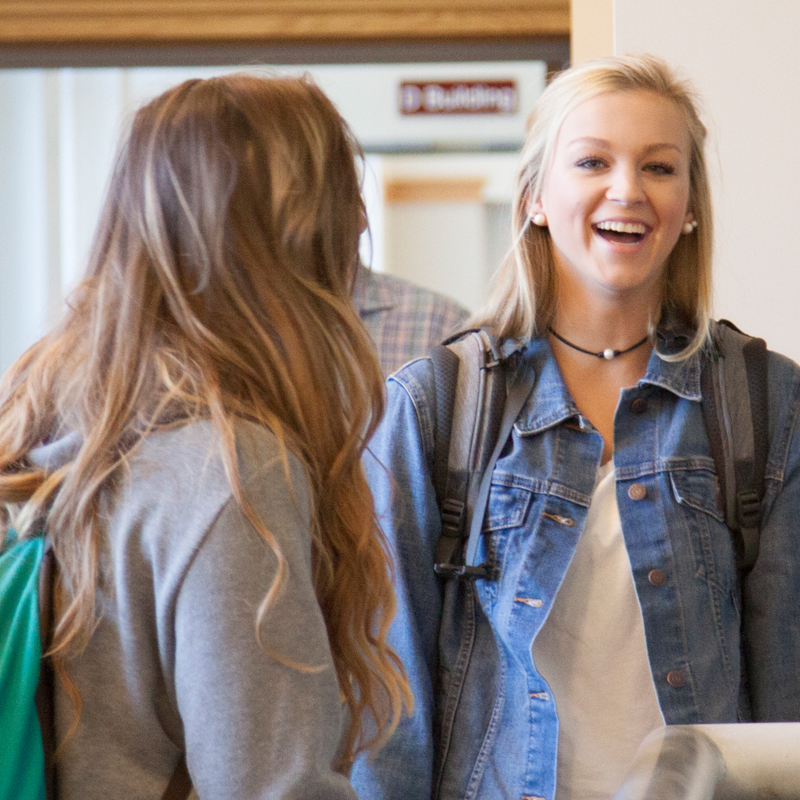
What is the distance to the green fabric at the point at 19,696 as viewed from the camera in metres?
0.85

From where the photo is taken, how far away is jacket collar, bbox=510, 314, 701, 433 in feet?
5.25

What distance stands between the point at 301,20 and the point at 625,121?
64.6 inches

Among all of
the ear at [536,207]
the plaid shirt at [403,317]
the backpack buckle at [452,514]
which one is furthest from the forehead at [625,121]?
the plaid shirt at [403,317]

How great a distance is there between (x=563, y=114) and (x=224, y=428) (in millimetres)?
993

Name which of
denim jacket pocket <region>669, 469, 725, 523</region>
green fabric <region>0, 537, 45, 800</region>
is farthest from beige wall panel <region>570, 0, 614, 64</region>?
green fabric <region>0, 537, 45, 800</region>

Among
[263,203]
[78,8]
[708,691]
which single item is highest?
[78,8]

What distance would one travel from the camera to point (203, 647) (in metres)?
0.87

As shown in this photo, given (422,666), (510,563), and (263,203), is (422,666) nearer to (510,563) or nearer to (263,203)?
(510,563)

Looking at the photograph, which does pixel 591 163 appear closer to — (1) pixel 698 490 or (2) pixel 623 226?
(2) pixel 623 226

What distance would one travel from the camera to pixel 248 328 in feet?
3.25

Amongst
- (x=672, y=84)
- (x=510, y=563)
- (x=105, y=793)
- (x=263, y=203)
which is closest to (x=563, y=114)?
(x=672, y=84)

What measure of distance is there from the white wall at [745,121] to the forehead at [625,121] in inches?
25.3

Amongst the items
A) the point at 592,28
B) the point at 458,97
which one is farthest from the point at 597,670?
the point at 458,97

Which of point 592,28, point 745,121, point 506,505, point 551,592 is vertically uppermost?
point 592,28
